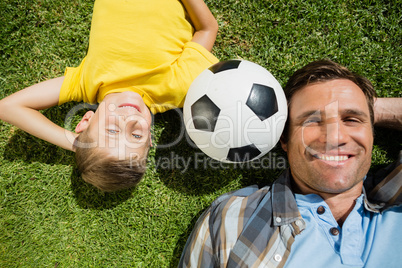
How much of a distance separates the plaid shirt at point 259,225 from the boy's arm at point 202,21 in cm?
169

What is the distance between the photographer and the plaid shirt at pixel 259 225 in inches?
100

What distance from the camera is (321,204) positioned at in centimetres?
261

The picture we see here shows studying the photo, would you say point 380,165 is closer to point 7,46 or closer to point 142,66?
point 142,66

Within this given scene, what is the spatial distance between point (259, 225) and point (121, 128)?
1582mm

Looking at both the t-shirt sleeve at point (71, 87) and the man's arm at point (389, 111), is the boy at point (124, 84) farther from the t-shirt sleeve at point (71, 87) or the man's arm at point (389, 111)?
the man's arm at point (389, 111)

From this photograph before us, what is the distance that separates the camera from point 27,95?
122 inches

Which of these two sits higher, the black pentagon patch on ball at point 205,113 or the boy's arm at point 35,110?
the black pentagon patch on ball at point 205,113

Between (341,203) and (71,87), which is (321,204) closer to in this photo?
(341,203)

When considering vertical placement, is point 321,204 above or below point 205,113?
below

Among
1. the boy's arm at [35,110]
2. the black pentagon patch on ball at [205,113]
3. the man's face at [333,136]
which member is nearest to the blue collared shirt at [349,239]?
the man's face at [333,136]

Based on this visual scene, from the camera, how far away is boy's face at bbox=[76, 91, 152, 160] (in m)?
2.79

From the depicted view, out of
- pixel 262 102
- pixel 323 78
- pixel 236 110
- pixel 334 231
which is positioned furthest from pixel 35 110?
pixel 334 231

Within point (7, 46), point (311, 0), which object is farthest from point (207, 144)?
point (7, 46)

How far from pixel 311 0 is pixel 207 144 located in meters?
2.29
